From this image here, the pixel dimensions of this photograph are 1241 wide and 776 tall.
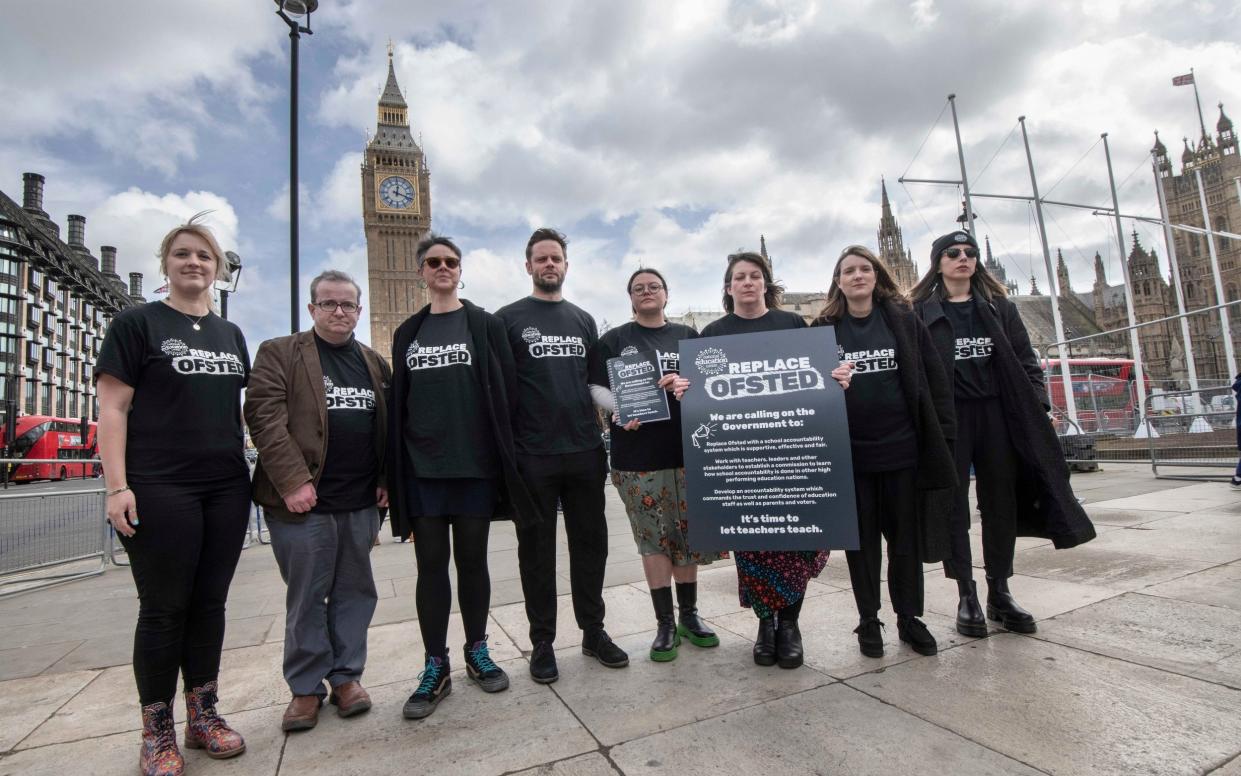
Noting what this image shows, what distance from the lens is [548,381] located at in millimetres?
3094

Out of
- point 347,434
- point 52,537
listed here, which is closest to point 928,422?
point 347,434

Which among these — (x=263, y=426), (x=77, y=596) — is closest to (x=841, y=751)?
(x=263, y=426)

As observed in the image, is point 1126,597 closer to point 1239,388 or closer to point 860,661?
point 860,661

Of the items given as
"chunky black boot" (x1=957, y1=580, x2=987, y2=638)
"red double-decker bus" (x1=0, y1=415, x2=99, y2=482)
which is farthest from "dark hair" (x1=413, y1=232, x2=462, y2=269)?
"red double-decker bus" (x1=0, y1=415, x2=99, y2=482)

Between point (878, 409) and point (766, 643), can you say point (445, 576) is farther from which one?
point (878, 409)

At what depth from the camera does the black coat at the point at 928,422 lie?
2.93 metres

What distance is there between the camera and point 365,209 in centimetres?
7244

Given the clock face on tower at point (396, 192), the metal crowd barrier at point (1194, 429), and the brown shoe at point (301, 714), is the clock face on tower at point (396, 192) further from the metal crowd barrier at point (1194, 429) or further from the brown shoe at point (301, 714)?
the brown shoe at point (301, 714)

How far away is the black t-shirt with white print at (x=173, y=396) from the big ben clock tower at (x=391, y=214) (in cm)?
7275

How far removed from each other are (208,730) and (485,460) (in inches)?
56.6

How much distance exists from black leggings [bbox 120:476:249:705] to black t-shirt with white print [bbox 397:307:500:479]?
76 centimetres

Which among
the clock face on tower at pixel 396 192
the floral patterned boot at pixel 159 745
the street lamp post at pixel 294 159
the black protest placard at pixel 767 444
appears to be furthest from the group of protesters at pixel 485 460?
the clock face on tower at pixel 396 192

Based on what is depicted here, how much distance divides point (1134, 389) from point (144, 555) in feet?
48.9

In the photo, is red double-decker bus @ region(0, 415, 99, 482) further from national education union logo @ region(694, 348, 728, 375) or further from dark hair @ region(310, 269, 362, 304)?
national education union logo @ region(694, 348, 728, 375)
